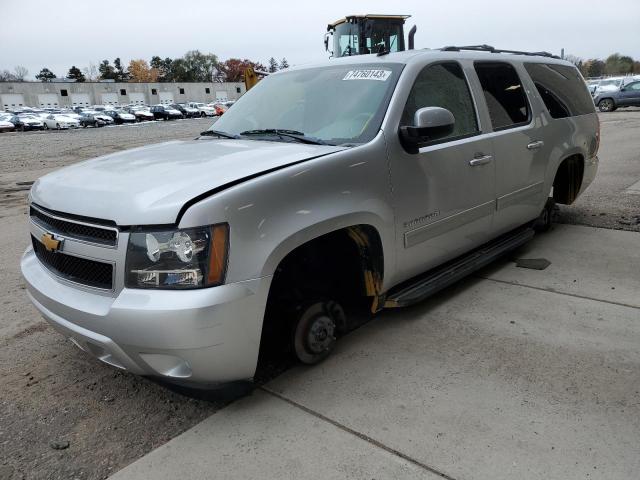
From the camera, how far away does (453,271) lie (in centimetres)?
387

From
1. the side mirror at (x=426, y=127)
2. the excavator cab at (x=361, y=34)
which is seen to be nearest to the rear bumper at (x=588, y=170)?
the side mirror at (x=426, y=127)

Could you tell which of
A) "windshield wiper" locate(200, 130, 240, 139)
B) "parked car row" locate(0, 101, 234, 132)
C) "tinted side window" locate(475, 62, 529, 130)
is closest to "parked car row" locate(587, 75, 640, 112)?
"parked car row" locate(0, 101, 234, 132)

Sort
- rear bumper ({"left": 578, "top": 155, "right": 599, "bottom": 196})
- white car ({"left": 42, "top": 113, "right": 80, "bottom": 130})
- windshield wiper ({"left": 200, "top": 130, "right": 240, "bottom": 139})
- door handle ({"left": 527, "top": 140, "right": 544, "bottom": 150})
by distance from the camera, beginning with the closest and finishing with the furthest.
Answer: windshield wiper ({"left": 200, "top": 130, "right": 240, "bottom": 139}) < door handle ({"left": 527, "top": 140, "right": 544, "bottom": 150}) < rear bumper ({"left": 578, "top": 155, "right": 599, "bottom": 196}) < white car ({"left": 42, "top": 113, "right": 80, "bottom": 130})

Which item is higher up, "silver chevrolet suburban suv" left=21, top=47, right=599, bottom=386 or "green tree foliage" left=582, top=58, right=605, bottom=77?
"green tree foliage" left=582, top=58, right=605, bottom=77

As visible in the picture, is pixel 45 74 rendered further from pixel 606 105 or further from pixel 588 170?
pixel 588 170

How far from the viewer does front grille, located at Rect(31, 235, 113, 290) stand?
2451mm

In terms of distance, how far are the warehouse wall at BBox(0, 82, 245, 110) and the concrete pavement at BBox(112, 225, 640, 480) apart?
91.5 meters

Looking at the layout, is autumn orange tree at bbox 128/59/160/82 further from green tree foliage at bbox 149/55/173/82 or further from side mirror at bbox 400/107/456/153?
side mirror at bbox 400/107/456/153

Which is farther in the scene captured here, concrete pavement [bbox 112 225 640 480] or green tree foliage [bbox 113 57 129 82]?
green tree foliage [bbox 113 57 129 82]

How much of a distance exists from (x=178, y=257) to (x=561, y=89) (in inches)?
177

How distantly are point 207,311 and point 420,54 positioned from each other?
2.44 meters

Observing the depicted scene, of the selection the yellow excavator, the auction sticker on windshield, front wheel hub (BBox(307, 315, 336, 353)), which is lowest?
front wheel hub (BBox(307, 315, 336, 353))

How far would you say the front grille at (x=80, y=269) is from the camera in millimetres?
2451

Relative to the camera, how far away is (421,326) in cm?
360
